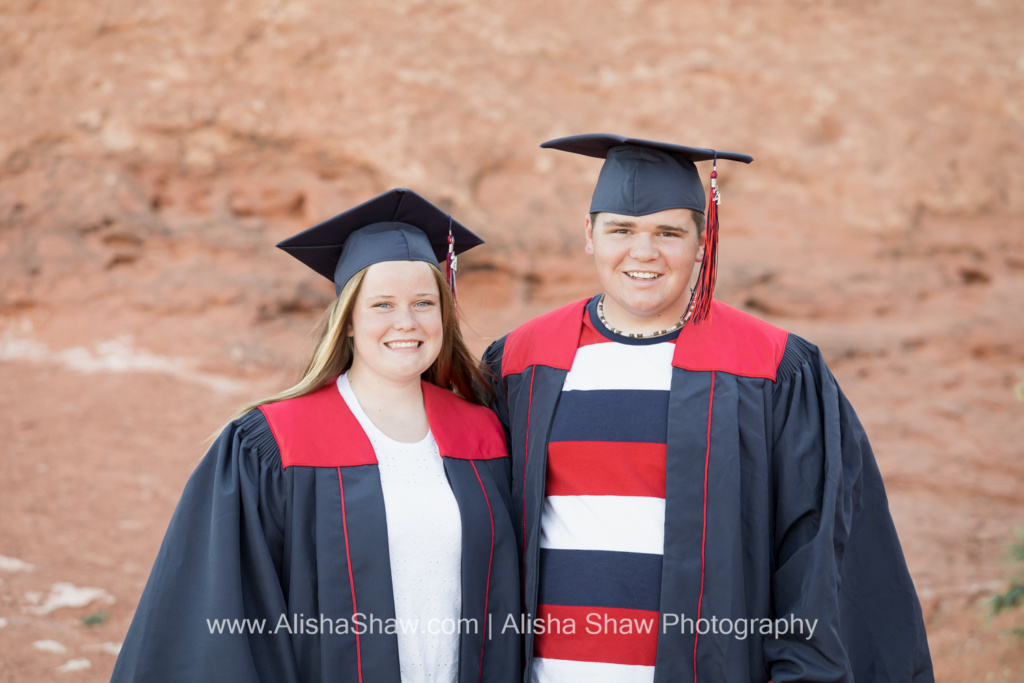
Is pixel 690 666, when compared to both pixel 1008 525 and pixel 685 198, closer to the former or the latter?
pixel 685 198

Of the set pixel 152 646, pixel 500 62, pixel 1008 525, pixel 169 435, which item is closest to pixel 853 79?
pixel 500 62

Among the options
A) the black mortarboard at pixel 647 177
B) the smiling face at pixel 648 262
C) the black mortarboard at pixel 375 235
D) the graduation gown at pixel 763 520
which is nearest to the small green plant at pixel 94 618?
the black mortarboard at pixel 375 235

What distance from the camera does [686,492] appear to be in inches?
94.6

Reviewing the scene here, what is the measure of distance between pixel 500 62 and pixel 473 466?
683 cm

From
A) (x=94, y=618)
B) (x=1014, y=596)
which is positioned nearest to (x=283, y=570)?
(x=94, y=618)

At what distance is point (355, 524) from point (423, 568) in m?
0.23

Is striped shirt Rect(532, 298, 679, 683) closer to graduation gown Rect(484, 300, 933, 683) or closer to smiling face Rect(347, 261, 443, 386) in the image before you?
graduation gown Rect(484, 300, 933, 683)

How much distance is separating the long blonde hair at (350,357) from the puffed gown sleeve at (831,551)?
1.04 m

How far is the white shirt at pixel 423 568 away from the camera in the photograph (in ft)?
7.70

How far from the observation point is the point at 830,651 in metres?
2.32

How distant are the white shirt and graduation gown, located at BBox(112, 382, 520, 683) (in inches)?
1.4

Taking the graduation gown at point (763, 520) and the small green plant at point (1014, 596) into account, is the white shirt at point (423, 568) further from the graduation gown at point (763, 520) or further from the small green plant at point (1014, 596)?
the small green plant at point (1014, 596)

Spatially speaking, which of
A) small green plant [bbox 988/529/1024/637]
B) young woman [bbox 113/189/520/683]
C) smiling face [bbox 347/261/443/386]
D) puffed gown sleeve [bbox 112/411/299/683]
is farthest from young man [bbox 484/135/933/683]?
small green plant [bbox 988/529/1024/637]

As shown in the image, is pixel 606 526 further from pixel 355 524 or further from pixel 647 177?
pixel 647 177
